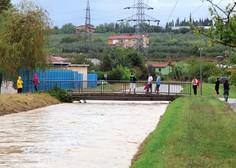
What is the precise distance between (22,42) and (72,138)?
2060cm

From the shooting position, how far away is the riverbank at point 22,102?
1314 inches

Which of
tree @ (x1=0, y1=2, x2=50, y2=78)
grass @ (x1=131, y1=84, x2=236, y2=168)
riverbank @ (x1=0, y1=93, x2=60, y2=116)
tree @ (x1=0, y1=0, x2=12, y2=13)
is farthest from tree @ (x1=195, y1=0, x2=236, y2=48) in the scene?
tree @ (x1=0, y1=0, x2=12, y2=13)

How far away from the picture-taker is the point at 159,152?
1448 cm

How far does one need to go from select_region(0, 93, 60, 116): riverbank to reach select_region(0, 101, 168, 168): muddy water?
924 millimetres

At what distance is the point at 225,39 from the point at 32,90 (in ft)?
113

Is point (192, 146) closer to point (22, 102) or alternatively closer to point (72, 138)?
point (72, 138)

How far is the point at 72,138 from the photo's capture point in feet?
71.2

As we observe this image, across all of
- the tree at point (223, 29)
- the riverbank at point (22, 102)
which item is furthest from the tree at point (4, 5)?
the tree at point (223, 29)

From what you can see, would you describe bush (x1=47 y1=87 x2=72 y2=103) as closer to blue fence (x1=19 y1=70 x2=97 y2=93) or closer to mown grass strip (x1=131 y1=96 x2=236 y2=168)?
blue fence (x1=19 y1=70 x2=97 y2=93)

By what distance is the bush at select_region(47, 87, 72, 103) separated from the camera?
4391 centimetres

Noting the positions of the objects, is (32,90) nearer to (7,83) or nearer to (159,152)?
(7,83)

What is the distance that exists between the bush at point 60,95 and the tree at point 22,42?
2.44 metres

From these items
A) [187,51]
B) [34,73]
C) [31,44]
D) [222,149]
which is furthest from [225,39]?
[187,51]

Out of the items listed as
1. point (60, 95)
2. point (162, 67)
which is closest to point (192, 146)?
point (60, 95)
